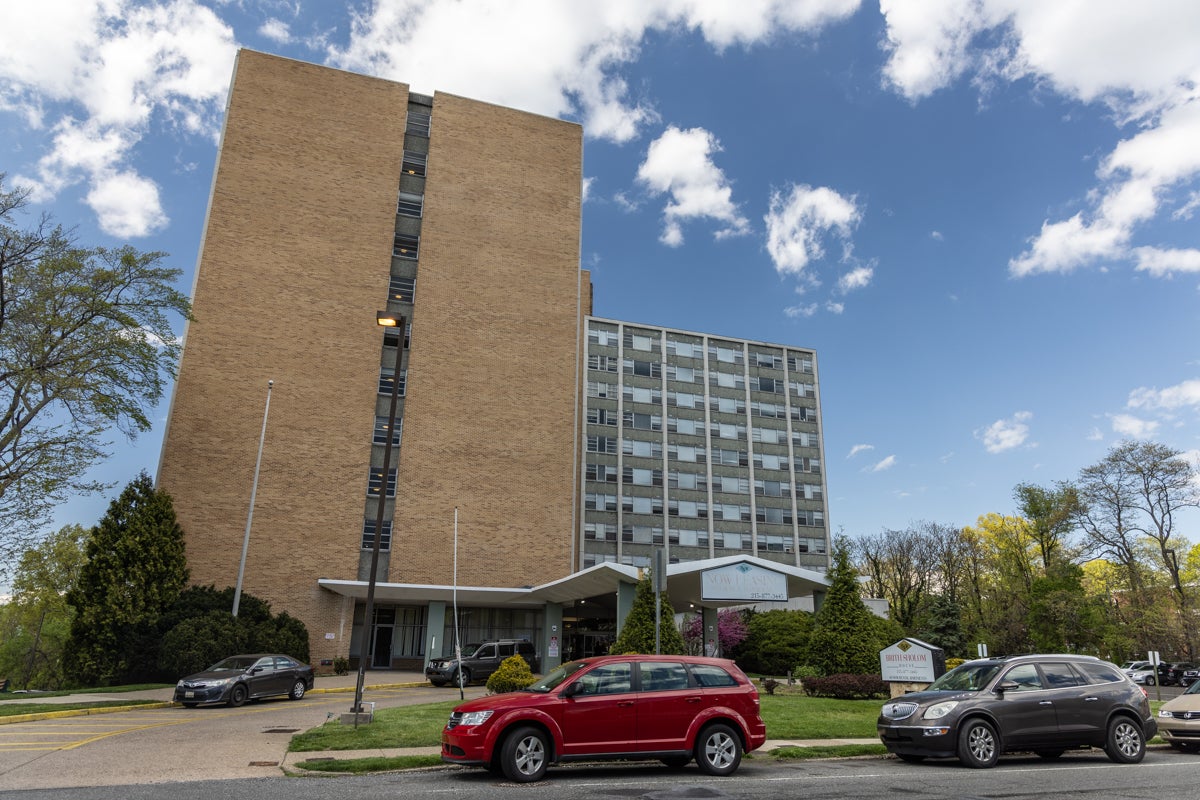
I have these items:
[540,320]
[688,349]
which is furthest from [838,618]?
[688,349]

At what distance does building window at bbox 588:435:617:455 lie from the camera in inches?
2596

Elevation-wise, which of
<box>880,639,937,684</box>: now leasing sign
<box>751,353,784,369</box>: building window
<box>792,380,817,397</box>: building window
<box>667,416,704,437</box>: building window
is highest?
<box>751,353,784,369</box>: building window

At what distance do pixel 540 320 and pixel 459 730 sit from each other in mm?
36055

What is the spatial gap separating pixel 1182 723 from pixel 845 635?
379 inches

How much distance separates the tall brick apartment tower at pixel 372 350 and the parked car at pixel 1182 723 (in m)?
29.6

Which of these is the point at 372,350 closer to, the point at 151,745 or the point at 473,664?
the point at 473,664

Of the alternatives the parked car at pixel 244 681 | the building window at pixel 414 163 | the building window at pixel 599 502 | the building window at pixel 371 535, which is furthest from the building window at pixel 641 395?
the parked car at pixel 244 681

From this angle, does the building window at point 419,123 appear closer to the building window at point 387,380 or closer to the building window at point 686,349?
the building window at point 387,380

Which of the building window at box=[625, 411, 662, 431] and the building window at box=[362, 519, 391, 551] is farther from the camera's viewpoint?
the building window at box=[625, 411, 662, 431]

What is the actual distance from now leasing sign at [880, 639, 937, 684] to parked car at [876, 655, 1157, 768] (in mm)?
5195

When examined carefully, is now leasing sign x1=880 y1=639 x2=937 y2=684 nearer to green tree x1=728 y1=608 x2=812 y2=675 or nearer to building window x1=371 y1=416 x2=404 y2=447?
green tree x1=728 y1=608 x2=812 y2=675

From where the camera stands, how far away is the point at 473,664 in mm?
30016

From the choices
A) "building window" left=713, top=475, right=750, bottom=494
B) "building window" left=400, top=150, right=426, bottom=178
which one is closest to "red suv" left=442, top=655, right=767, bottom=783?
"building window" left=400, top=150, right=426, bottom=178

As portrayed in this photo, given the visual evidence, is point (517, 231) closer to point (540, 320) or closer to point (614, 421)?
point (540, 320)
